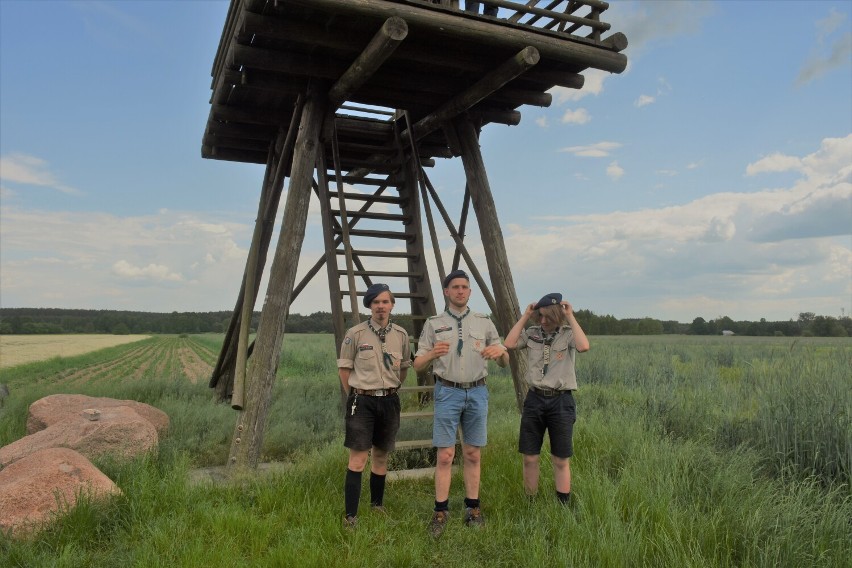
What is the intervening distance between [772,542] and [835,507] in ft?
4.08

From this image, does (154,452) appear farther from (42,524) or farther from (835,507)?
(835,507)

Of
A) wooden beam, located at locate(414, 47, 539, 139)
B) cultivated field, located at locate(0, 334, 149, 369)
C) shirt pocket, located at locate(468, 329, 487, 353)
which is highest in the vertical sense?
wooden beam, located at locate(414, 47, 539, 139)

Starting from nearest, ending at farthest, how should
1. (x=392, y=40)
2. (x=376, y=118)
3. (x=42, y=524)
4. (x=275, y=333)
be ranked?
(x=42, y=524) < (x=392, y=40) < (x=275, y=333) < (x=376, y=118)

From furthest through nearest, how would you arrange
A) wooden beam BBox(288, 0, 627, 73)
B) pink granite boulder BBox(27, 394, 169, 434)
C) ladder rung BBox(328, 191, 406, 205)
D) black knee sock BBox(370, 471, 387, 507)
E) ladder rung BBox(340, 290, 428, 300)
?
ladder rung BBox(328, 191, 406, 205), pink granite boulder BBox(27, 394, 169, 434), ladder rung BBox(340, 290, 428, 300), wooden beam BBox(288, 0, 627, 73), black knee sock BBox(370, 471, 387, 507)

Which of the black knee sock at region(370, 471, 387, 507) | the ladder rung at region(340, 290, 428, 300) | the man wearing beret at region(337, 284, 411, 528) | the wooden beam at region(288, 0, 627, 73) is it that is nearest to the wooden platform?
the wooden beam at region(288, 0, 627, 73)

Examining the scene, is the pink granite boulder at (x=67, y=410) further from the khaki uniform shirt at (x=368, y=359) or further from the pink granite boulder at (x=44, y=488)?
the khaki uniform shirt at (x=368, y=359)

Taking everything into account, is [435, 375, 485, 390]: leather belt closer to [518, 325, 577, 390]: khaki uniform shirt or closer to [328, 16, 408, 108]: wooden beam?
[518, 325, 577, 390]: khaki uniform shirt

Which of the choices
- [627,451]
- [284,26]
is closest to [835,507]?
[627,451]

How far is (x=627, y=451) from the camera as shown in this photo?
5.75 m

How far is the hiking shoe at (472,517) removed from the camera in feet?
14.5

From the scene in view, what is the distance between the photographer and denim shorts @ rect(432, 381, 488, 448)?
4.36 m

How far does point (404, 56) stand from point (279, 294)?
2.87 metres

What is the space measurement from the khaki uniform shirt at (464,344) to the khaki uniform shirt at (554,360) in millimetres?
299

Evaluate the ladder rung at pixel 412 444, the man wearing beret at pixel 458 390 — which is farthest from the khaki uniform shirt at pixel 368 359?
the ladder rung at pixel 412 444
